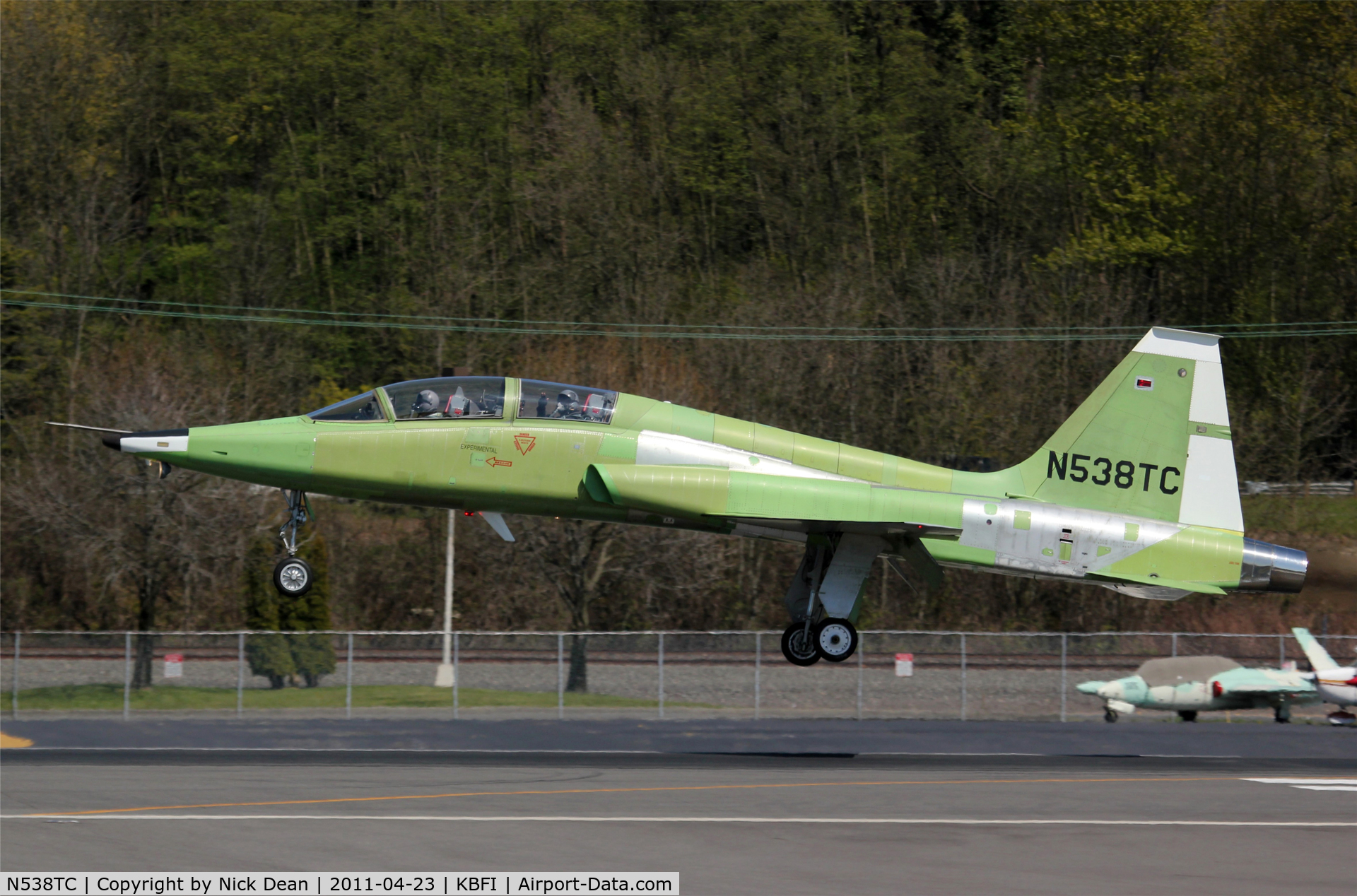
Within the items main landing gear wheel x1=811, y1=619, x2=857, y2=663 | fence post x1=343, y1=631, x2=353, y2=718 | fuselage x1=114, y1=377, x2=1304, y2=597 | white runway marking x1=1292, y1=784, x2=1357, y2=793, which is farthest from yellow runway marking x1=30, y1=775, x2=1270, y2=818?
main landing gear wheel x1=811, y1=619, x2=857, y2=663

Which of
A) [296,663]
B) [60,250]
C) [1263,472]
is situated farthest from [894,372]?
[60,250]

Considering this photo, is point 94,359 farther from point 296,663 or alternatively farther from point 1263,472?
point 1263,472

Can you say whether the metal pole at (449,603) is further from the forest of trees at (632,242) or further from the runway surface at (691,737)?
the forest of trees at (632,242)

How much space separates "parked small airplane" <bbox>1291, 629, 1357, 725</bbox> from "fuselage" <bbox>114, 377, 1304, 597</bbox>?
21465 millimetres

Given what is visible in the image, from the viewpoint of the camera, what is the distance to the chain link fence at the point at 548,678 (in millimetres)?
42375

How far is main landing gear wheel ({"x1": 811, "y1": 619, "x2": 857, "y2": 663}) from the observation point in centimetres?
2267

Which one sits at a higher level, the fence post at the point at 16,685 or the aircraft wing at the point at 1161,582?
the aircraft wing at the point at 1161,582

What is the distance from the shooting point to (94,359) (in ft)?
184

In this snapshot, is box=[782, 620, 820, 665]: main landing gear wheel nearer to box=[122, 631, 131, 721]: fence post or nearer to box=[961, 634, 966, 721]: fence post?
box=[961, 634, 966, 721]: fence post

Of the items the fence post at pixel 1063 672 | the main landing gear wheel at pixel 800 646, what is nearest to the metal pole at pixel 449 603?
the fence post at pixel 1063 672

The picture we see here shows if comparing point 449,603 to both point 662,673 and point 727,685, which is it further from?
point 727,685

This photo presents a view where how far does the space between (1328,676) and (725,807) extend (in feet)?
72.0

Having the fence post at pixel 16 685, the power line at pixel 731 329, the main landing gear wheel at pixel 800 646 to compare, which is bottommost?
the fence post at pixel 16 685

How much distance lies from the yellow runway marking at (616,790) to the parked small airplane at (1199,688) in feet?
22.0
